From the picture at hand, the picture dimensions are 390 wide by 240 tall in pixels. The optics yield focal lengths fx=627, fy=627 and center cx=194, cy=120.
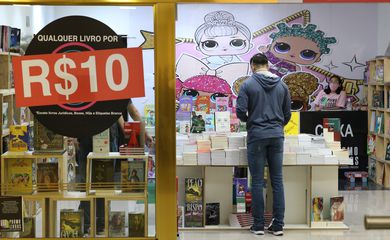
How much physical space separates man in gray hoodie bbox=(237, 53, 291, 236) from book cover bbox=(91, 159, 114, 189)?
2.51 metres

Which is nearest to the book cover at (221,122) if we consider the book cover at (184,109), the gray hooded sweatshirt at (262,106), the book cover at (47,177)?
the gray hooded sweatshirt at (262,106)

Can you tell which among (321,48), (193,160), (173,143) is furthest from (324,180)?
(321,48)

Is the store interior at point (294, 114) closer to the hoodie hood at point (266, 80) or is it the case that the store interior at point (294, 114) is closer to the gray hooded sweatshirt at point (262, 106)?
the gray hooded sweatshirt at point (262, 106)

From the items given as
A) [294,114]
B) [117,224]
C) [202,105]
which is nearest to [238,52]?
[202,105]

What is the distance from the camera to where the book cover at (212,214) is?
266 inches

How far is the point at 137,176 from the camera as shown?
A: 4.12m

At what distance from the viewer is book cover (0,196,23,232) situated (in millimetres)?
4035

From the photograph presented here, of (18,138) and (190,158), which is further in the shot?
(190,158)

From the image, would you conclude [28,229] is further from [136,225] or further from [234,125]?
[234,125]

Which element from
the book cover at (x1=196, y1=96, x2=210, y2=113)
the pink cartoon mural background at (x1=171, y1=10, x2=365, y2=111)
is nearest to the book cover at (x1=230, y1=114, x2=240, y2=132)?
the book cover at (x1=196, y1=96, x2=210, y2=113)

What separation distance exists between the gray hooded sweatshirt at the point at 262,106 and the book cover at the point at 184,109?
119 inches

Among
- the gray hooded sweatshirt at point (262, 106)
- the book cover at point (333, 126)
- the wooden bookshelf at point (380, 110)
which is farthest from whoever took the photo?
the wooden bookshelf at point (380, 110)

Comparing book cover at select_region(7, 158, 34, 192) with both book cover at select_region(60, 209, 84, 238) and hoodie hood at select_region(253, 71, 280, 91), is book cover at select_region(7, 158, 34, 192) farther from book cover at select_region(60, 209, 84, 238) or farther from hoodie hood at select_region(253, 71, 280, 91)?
hoodie hood at select_region(253, 71, 280, 91)

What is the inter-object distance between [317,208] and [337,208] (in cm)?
22
